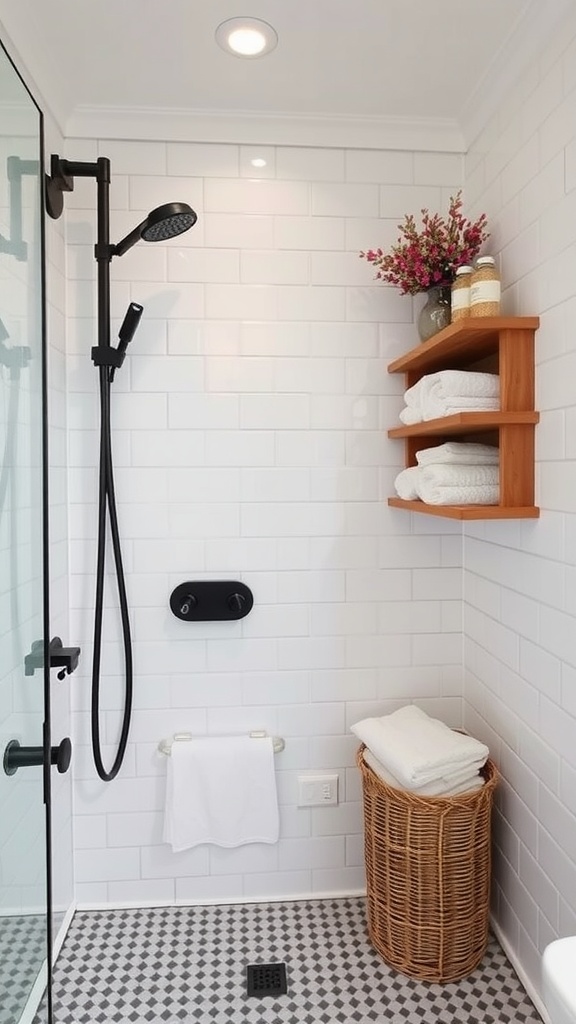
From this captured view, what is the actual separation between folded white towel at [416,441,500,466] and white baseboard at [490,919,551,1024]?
1.21 meters

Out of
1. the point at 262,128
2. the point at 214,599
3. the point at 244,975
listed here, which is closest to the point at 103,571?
the point at 214,599

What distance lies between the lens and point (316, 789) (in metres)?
1.94

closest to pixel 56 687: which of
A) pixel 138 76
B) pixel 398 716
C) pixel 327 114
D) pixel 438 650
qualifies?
pixel 398 716

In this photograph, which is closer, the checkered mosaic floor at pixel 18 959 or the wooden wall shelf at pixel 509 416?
the checkered mosaic floor at pixel 18 959

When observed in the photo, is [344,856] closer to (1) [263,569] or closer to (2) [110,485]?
(1) [263,569]

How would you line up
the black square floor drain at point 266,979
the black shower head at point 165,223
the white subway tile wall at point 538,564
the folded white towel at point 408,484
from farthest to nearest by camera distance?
the folded white towel at point 408,484 → the black square floor drain at point 266,979 → the black shower head at point 165,223 → the white subway tile wall at point 538,564

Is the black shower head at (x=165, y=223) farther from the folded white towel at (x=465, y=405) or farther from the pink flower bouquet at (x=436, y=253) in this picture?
the folded white towel at (x=465, y=405)

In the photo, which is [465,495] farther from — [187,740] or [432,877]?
[187,740]

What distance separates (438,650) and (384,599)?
227 mm

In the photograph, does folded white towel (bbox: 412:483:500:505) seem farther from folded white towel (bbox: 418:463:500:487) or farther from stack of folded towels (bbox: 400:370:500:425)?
stack of folded towels (bbox: 400:370:500:425)

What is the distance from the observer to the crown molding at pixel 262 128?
1.81 metres

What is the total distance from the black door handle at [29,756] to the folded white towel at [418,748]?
2.62 ft

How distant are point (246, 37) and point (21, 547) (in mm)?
1244

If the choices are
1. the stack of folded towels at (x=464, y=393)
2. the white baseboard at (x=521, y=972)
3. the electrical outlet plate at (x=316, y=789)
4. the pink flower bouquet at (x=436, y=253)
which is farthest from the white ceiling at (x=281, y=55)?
the white baseboard at (x=521, y=972)
